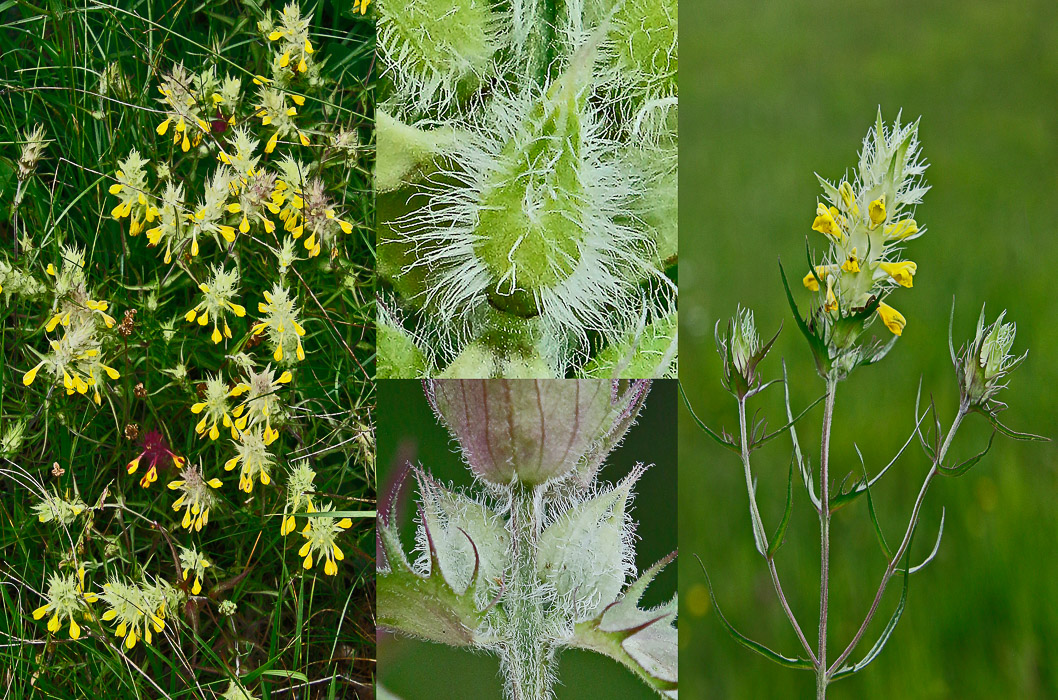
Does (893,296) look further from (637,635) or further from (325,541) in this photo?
(325,541)

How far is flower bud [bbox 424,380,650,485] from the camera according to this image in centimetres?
93

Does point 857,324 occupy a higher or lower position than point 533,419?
higher

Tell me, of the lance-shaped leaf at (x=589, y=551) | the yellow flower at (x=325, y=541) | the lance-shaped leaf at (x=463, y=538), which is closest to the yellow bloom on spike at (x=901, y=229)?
the lance-shaped leaf at (x=589, y=551)

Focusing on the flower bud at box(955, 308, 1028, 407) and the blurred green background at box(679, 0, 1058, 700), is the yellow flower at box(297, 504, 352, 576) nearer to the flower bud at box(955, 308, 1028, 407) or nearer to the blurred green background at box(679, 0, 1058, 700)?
the blurred green background at box(679, 0, 1058, 700)

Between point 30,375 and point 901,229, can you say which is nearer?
point 901,229

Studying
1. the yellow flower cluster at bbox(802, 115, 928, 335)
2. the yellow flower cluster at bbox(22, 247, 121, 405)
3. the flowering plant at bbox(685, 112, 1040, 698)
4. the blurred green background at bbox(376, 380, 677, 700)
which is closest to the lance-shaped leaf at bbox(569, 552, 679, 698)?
the blurred green background at bbox(376, 380, 677, 700)

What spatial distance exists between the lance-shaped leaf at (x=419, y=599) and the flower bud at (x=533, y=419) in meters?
0.12

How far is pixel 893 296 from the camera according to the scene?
3.16 feet

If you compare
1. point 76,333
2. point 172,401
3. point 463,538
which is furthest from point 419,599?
point 76,333

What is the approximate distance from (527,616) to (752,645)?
0.26 meters

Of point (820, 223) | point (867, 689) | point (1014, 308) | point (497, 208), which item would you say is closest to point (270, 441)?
point (497, 208)

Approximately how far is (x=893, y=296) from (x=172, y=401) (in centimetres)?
88

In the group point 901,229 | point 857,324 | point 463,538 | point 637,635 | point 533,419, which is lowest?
point 637,635

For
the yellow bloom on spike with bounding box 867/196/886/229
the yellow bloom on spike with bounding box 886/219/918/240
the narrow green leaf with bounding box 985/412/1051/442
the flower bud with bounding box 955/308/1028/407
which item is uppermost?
the yellow bloom on spike with bounding box 867/196/886/229
